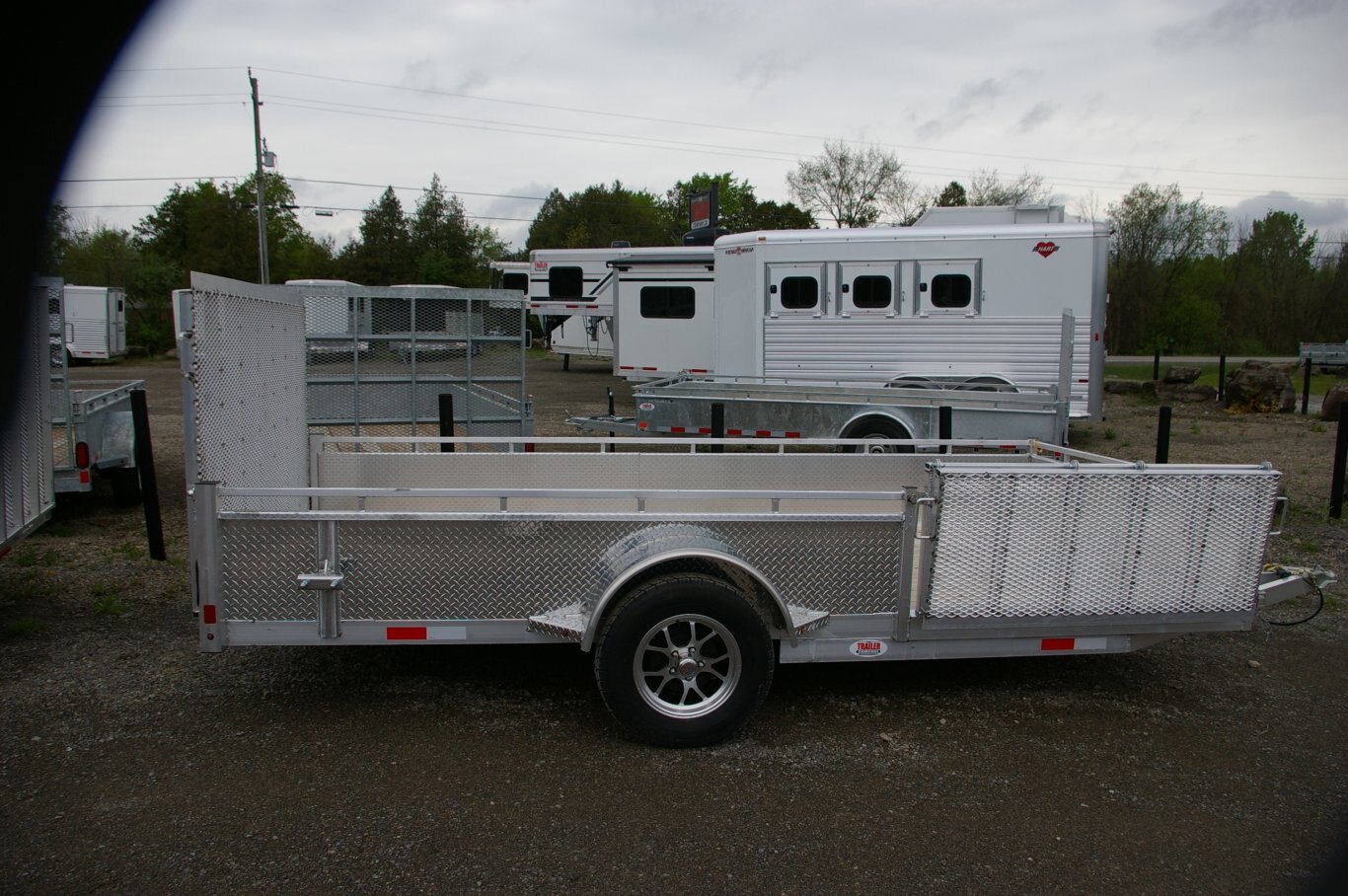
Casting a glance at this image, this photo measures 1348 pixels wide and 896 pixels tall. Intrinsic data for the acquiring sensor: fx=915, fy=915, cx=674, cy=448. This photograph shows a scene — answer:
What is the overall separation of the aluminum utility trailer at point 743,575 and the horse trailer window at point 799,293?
28.7 ft

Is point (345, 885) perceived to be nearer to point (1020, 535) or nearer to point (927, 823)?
point (927, 823)

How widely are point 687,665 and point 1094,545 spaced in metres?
1.76

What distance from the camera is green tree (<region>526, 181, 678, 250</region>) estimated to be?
6619 cm

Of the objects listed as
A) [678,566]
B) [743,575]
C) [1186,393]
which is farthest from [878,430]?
[1186,393]

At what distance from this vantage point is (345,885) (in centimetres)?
282

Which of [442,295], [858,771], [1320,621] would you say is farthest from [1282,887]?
[442,295]

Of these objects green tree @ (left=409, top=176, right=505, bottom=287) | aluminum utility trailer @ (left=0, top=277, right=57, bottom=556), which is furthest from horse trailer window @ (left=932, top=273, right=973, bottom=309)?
green tree @ (left=409, top=176, right=505, bottom=287)

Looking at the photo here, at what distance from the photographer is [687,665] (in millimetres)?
3625

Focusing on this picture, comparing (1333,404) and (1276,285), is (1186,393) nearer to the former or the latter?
(1333,404)

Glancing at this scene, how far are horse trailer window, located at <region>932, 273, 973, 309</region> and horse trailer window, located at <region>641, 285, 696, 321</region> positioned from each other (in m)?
6.75

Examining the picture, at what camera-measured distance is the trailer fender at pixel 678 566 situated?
357 cm

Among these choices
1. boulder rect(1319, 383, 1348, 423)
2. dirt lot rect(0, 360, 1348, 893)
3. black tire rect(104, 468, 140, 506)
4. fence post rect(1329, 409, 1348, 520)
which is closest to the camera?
dirt lot rect(0, 360, 1348, 893)

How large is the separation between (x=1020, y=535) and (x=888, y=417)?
5.43 m

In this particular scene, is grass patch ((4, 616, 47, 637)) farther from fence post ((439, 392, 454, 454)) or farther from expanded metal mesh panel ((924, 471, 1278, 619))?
expanded metal mesh panel ((924, 471, 1278, 619))
